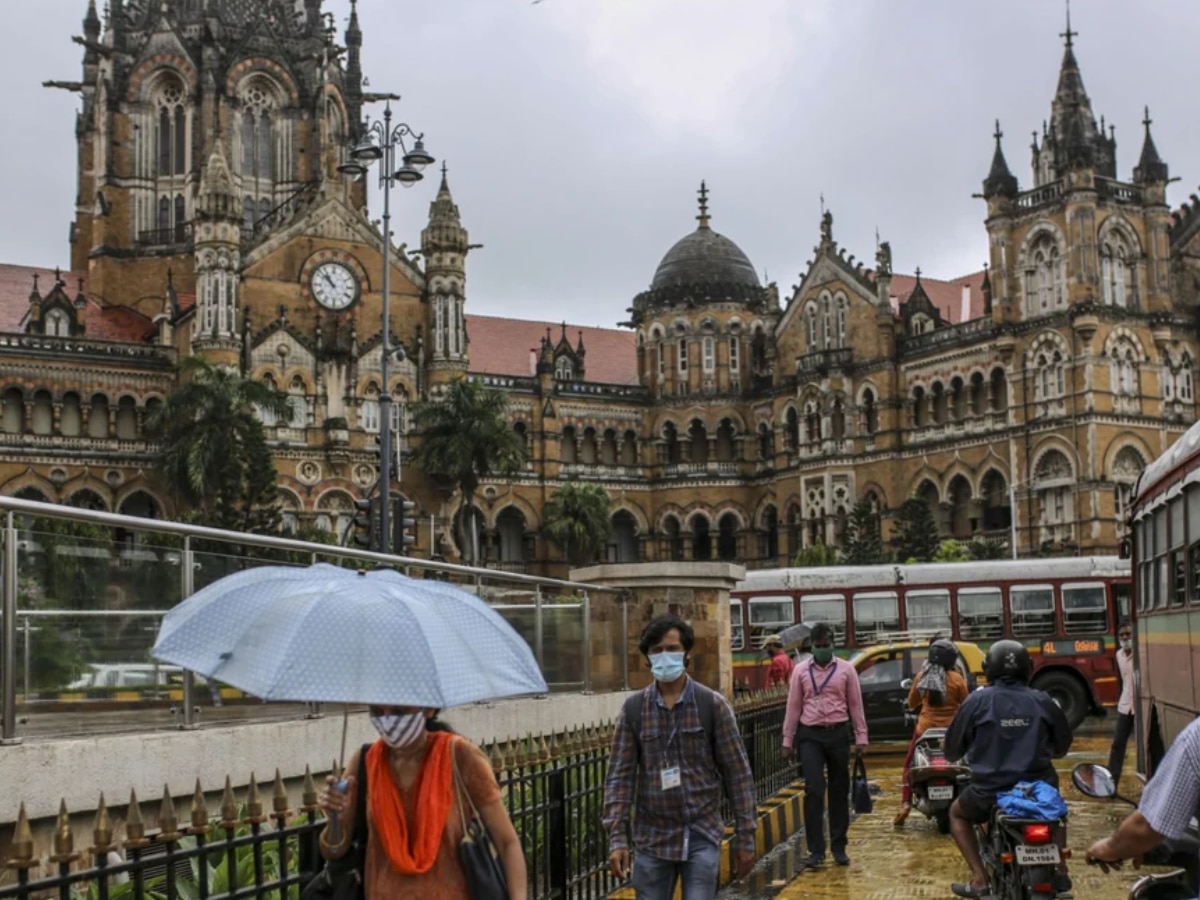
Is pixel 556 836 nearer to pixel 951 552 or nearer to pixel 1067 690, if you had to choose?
pixel 1067 690

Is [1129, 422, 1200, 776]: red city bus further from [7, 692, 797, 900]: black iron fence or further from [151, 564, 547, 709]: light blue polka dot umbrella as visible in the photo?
[151, 564, 547, 709]: light blue polka dot umbrella

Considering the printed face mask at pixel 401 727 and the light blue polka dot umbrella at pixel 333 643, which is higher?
the light blue polka dot umbrella at pixel 333 643

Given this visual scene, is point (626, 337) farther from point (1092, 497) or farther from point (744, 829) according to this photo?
point (744, 829)

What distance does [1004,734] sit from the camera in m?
9.48

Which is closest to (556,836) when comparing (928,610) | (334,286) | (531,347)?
(928,610)

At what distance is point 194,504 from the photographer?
2190 inches

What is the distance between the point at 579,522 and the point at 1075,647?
3635 cm

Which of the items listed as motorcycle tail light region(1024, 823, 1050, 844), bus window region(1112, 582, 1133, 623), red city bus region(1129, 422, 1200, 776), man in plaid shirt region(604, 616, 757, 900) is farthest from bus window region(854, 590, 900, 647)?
man in plaid shirt region(604, 616, 757, 900)

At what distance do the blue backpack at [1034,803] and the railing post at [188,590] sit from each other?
4.63 metres

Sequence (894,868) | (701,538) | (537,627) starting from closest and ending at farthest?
(894,868)
(537,627)
(701,538)

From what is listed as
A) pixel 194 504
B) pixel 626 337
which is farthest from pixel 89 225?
pixel 626 337

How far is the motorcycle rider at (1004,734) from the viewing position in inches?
372

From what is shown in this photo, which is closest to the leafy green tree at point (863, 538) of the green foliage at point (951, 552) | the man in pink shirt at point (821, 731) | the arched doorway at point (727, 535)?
the green foliage at point (951, 552)

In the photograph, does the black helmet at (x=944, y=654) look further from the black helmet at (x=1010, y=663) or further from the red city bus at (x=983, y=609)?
the red city bus at (x=983, y=609)
